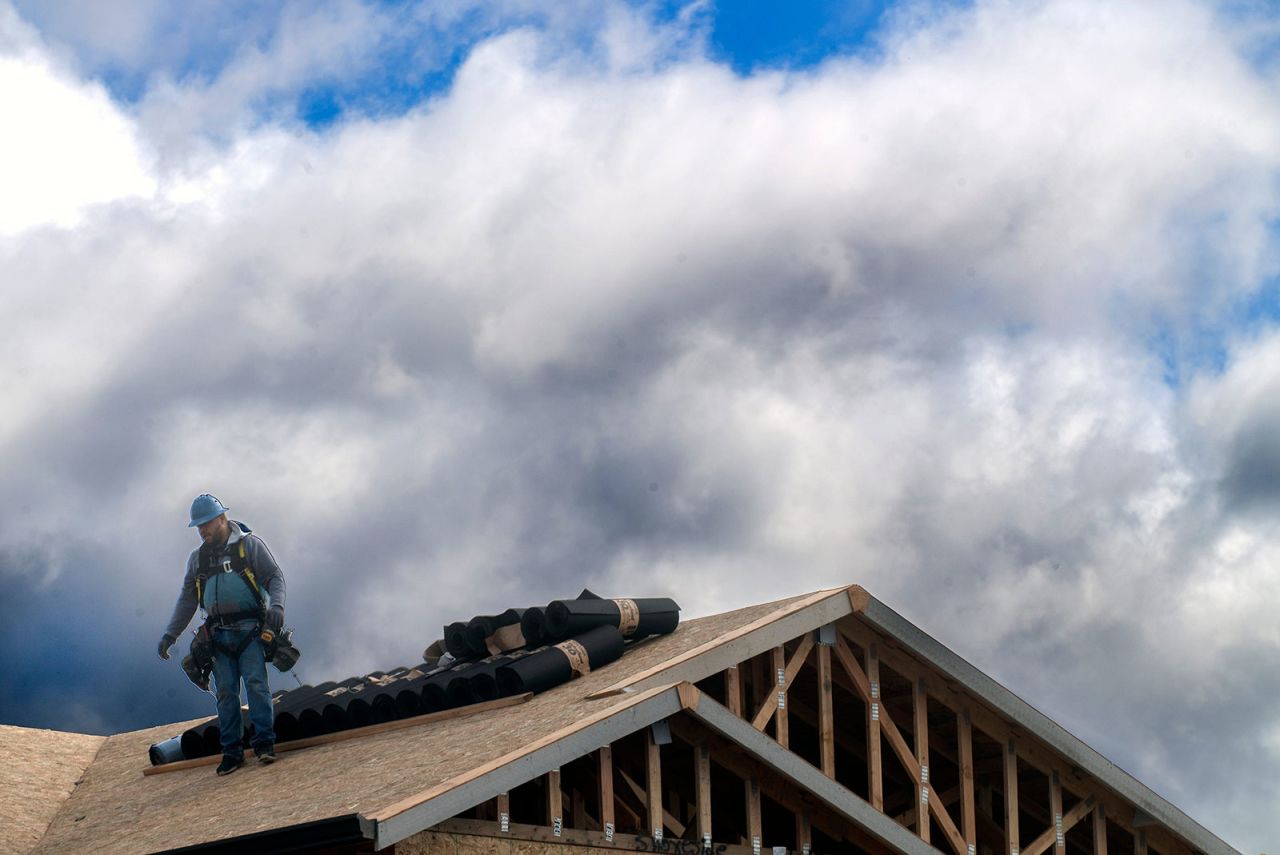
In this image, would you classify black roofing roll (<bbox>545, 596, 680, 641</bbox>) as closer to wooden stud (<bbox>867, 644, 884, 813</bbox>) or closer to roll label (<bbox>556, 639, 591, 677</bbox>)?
roll label (<bbox>556, 639, 591, 677</bbox>)

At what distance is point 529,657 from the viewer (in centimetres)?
1295

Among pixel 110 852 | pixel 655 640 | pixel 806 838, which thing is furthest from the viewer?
pixel 655 640

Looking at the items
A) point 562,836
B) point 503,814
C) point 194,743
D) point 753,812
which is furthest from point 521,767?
point 194,743

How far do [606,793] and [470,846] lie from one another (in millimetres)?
1239

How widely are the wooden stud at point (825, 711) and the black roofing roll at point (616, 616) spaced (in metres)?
2.02

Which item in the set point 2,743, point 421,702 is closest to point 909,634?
point 421,702

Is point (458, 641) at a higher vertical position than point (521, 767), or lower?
higher

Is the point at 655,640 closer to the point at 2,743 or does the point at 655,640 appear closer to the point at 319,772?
the point at 319,772

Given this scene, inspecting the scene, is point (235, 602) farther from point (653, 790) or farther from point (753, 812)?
point (753, 812)

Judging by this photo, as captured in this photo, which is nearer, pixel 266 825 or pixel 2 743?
pixel 266 825

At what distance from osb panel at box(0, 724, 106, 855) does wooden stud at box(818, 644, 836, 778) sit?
705 cm

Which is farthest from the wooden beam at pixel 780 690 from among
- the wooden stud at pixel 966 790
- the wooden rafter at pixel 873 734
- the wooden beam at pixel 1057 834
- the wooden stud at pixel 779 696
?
the wooden beam at pixel 1057 834

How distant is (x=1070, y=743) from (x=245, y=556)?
23.9 feet

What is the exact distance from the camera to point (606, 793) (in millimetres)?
10781
